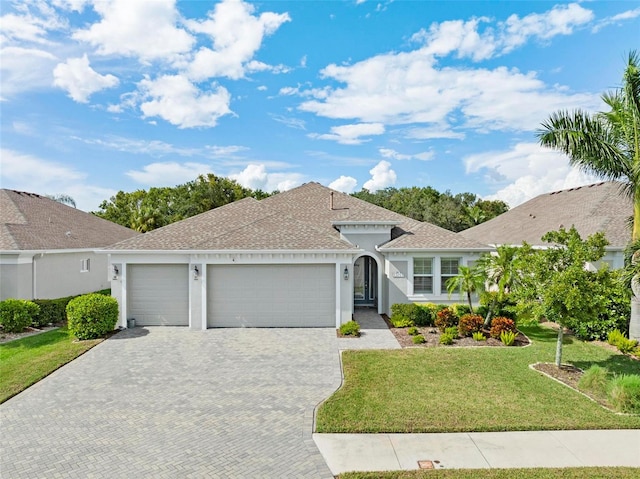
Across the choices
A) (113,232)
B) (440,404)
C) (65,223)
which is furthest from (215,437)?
(113,232)

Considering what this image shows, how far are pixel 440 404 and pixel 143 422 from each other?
20.9ft

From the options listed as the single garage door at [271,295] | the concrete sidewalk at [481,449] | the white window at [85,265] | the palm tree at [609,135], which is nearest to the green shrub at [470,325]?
the single garage door at [271,295]

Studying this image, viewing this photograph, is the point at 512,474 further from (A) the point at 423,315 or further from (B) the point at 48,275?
(B) the point at 48,275

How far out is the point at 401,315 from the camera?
51.1 feet

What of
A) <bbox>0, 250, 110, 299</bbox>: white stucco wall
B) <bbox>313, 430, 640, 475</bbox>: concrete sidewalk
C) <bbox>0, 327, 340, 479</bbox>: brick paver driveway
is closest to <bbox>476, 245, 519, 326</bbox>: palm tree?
<bbox>0, 327, 340, 479</bbox>: brick paver driveway

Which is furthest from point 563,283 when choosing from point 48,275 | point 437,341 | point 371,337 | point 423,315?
point 48,275

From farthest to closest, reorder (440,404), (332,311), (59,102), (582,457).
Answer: (59,102)
(332,311)
(440,404)
(582,457)

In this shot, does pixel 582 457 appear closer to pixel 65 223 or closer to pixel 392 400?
pixel 392 400

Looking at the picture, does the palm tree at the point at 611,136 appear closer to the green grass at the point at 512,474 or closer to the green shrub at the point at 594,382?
the green shrub at the point at 594,382

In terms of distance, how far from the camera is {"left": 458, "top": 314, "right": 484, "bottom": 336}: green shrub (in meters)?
13.8

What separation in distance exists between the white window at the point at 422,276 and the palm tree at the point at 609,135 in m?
7.07

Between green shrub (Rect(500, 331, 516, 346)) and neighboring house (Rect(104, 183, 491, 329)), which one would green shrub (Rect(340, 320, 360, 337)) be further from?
green shrub (Rect(500, 331, 516, 346))

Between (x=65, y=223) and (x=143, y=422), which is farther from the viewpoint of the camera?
(x=65, y=223)

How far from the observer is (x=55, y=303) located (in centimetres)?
1578
